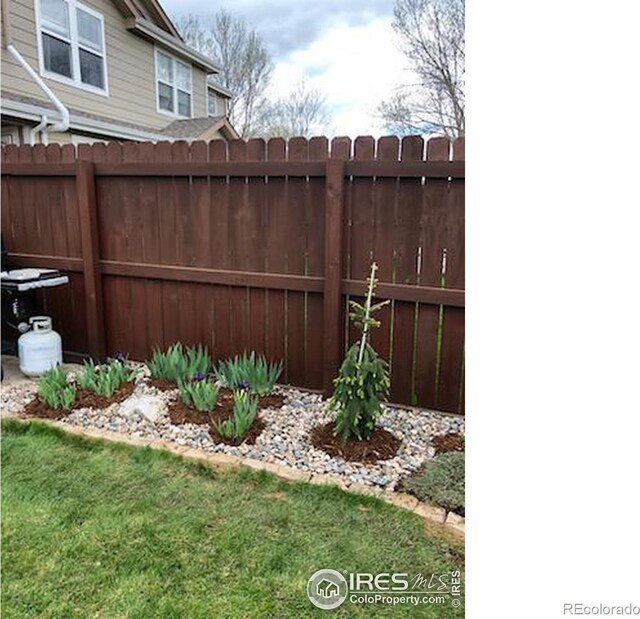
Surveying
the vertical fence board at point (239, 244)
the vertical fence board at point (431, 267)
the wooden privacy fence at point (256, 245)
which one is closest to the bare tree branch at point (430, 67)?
the vertical fence board at point (431, 267)

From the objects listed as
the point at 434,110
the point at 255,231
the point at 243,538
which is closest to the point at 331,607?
the point at 243,538

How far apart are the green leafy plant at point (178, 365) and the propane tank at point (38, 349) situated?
70 centimetres

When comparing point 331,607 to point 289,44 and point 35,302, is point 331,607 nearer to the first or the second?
point 289,44

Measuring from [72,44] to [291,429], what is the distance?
6.62m

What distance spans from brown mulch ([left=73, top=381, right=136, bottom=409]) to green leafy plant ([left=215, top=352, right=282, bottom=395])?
601 millimetres

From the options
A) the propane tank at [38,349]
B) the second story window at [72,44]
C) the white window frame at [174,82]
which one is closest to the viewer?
the propane tank at [38,349]

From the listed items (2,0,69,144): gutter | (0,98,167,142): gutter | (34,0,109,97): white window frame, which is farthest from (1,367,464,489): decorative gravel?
(34,0,109,97): white window frame

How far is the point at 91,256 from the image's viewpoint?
3.49m

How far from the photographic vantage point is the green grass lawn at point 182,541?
4.94 ft

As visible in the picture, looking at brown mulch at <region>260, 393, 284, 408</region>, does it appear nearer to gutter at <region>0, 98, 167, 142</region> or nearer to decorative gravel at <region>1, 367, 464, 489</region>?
decorative gravel at <region>1, 367, 464, 489</region>

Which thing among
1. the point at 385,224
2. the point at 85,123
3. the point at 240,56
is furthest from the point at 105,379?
the point at 85,123

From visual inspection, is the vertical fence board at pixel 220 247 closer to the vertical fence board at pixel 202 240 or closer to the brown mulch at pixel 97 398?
the vertical fence board at pixel 202 240

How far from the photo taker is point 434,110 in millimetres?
5941

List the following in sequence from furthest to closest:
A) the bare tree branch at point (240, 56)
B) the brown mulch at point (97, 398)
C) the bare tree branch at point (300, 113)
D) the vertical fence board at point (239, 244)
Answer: the bare tree branch at point (300, 113) < the bare tree branch at point (240, 56) < the vertical fence board at point (239, 244) < the brown mulch at point (97, 398)
